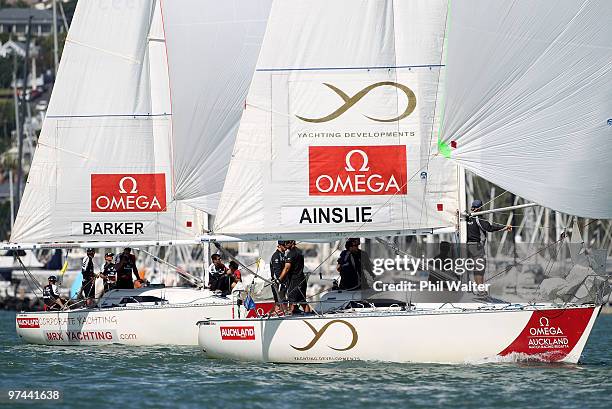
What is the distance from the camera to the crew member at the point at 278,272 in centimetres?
2200

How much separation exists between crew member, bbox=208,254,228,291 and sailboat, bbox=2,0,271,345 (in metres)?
0.24

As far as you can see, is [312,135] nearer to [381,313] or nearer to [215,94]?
[381,313]

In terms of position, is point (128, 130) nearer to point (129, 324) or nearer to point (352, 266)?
point (129, 324)

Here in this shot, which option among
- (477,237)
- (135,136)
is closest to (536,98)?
(477,237)

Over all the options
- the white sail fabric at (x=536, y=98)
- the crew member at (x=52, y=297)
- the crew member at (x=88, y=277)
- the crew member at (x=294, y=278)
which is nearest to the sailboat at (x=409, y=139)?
the white sail fabric at (x=536, y=98)

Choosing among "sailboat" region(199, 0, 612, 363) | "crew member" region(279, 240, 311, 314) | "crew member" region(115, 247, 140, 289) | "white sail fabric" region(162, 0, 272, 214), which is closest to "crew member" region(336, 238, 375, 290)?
"sailboat" region(199, 0, 612, 363)

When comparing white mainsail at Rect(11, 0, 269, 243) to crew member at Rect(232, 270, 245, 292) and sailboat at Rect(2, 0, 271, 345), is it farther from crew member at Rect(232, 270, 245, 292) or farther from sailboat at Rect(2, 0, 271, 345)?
crew member at Rect(232, 270, 245, 292)

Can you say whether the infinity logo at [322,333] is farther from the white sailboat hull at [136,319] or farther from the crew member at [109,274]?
the crew member at [109,274]

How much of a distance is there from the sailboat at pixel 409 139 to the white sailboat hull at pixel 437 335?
21mm

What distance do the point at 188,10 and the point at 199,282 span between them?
534 cm

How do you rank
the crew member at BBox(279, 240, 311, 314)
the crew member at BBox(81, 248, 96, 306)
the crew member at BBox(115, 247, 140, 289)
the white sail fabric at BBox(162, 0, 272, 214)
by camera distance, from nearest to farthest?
the crew member at BBox(279, 240, 311, 314), the white sail fabric at BBox(162, 0, 272, 214), the crew member at BBox(115, 247, 140, 289), the crew member at BBox(81, 248, 96, 306)

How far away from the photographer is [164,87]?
2891 centimetres

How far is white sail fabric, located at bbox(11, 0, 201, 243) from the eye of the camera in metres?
28.5

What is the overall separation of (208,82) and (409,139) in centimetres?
726
